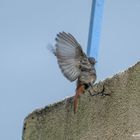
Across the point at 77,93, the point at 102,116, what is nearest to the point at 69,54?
the point at 77,93

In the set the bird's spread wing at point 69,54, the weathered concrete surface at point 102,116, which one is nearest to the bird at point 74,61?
the bird's spread wing at point 69,54

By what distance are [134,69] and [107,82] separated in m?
0.24

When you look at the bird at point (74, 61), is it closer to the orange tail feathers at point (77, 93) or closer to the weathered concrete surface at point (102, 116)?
the orange tail feathers at point (77, 93)

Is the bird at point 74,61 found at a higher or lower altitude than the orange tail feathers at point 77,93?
higher

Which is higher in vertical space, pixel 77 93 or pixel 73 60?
pixel 73 60

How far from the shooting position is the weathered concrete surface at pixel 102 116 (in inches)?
147

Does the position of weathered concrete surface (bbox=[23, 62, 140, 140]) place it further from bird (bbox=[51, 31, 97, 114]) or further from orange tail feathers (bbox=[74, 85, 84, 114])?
bird (bbox=[51, 31, 97, 114])

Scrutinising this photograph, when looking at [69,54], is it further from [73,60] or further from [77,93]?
[77,93]

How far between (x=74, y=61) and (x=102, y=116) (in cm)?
59

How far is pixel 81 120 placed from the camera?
13.5ft

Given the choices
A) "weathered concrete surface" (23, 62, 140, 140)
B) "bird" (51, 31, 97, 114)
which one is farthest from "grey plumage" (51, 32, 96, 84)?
"weathered concrete surface" (23, 62, 140, 140)

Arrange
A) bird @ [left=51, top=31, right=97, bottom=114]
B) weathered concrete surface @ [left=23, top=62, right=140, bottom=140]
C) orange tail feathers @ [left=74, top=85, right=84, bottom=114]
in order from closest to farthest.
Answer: weathered concrete surface @ [left=23, top=62, right=140, bottom=140]
orange tail feathers @ [left=74, top=85, right=84, bottom=114]
bird @ [left=51, top=31, right=97, bottom=114]

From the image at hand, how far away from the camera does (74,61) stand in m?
4.42

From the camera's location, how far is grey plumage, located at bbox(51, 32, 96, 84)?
4.35 metres
